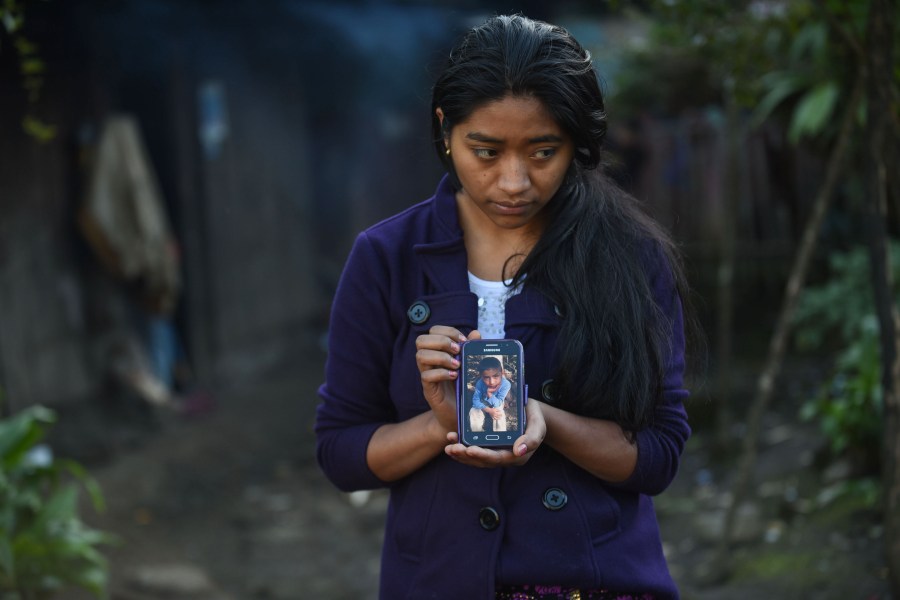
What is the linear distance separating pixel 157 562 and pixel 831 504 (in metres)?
3.36

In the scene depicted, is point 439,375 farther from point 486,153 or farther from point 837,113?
point 837,113

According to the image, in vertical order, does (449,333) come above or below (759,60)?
below

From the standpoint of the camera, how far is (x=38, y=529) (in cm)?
429

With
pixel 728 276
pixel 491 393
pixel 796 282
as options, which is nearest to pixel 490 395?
pixel 491 393

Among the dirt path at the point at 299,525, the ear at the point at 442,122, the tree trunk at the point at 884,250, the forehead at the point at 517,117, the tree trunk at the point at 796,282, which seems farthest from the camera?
the dirt path at the point at 299,525

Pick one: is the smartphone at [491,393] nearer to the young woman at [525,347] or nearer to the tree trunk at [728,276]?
the young woman at [525,347]

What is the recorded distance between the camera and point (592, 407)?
1.89 m

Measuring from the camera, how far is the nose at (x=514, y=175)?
1.87 m

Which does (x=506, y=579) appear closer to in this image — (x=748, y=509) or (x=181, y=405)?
(x=748, y=509)

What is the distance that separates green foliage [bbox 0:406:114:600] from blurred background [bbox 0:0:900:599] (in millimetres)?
13

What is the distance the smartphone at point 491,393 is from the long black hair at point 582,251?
12 centimetres

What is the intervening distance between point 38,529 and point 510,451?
315 centimetres

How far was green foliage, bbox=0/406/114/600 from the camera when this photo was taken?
13.9ft

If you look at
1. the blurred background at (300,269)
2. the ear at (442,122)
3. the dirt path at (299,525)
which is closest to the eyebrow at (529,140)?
the ear at (442,122)
